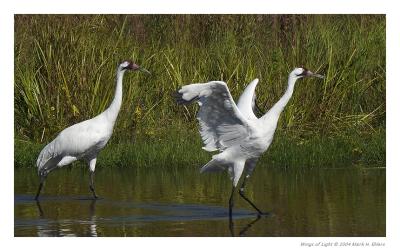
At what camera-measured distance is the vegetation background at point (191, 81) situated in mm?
15492

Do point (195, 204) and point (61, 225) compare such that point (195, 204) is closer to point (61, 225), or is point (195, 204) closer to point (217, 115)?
point (217, 115)

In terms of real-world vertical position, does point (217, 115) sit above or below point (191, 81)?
below

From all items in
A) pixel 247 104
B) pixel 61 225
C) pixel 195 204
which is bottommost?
pixel 61 225

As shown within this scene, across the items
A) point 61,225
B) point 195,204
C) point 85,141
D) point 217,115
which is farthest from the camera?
point 85,141

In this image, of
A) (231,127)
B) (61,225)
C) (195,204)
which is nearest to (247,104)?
(231,127)

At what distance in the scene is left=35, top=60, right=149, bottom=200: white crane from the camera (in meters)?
13.2

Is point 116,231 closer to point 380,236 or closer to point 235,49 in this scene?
point 380,236

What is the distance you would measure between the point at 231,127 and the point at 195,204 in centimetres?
100

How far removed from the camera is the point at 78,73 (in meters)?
16.5

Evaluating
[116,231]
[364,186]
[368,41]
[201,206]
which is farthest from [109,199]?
[368,41]

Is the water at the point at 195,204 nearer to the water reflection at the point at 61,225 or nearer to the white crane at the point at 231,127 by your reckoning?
the water reflection at the point at 61,225

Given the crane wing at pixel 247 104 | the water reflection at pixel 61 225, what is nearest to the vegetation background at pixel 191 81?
the crane wing at pixel 247 104

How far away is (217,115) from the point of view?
1160 centimetres

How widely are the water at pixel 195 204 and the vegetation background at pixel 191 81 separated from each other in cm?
63
